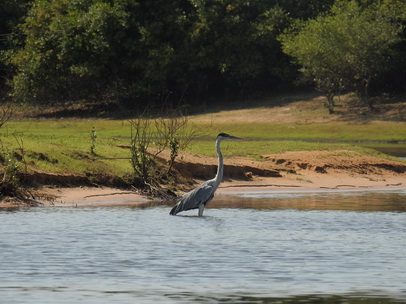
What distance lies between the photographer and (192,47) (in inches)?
2232

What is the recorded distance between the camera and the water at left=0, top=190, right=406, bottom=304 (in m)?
11.1

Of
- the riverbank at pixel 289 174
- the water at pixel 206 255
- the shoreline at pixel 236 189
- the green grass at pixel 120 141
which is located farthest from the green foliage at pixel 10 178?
the riverbank at pixel 289 174

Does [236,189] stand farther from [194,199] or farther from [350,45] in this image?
[350,45]

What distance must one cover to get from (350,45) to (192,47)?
955cm

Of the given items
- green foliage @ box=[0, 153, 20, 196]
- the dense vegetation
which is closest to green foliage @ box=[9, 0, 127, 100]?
the dense vegetation

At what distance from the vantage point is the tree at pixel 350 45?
51594 mm

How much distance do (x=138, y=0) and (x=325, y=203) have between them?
36580 mm

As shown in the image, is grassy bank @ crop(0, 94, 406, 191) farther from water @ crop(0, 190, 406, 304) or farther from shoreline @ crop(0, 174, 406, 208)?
water @ crop(0, 190, 406, 304)

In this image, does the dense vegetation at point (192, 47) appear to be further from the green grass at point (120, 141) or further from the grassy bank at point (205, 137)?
the green grass at point (120, 141)

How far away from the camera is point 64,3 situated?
189ft

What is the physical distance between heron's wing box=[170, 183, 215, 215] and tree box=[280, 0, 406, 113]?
1351 inches

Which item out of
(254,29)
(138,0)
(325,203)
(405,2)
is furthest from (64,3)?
(325,203)

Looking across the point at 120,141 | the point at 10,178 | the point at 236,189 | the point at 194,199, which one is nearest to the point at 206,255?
the point at 194,199

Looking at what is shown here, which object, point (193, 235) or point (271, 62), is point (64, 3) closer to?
point (271, 62)
